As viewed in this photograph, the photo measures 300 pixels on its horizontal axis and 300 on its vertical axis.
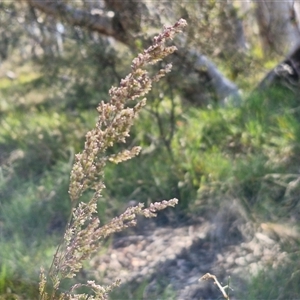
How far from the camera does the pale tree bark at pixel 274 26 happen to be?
558cm

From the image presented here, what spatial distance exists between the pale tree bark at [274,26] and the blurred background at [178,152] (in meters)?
0.02

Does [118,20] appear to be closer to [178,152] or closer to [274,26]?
[178,152]

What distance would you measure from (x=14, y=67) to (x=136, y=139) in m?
6.37

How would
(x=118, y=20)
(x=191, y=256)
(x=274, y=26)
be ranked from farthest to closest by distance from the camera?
(x=274, y=26) < (x=118, y=20) < (x=191, y=256)

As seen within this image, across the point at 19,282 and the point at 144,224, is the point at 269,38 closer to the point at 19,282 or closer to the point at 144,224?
the point at 144,224

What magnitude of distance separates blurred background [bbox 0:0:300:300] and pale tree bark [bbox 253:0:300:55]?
0.06 feet

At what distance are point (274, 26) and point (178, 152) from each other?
248cm

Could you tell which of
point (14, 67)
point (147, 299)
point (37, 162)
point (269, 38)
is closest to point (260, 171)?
point (147, 299)

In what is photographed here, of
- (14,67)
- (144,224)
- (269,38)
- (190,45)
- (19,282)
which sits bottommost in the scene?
(19,282)

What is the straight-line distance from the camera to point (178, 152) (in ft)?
13.6

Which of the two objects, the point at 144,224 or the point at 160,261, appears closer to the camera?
the point at 160,261

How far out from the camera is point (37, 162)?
190 inches

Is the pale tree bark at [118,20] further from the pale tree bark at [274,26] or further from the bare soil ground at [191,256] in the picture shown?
the bare soil ground at [191,256]

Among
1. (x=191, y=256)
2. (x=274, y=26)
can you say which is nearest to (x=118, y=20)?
(x=274, y=26)
